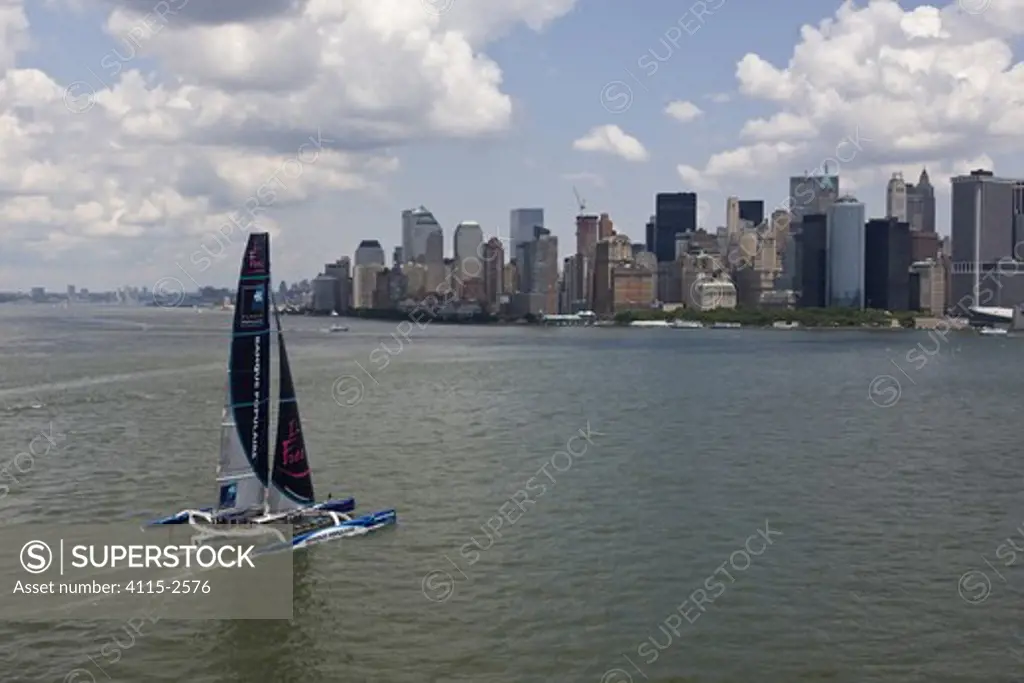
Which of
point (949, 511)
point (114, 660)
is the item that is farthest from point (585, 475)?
point (114, 660)

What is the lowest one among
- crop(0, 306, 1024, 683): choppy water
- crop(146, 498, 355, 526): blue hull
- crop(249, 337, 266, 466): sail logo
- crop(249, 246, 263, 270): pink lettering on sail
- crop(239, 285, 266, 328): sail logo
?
crop(0, 306, 1024, 683): choppy water

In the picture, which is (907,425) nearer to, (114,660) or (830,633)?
(830,633)

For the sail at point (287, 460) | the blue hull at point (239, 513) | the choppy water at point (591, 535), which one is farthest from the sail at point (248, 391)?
the choppy water at point (591, 535)

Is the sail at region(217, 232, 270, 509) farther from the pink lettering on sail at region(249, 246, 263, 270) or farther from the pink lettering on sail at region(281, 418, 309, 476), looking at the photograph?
the pink lettering on sail at region(281, 418, 309, 476)

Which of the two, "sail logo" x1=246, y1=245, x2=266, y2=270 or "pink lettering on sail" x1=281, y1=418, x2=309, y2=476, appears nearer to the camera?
"sail logo" x1=246, y1=245, x2=266, y2=270

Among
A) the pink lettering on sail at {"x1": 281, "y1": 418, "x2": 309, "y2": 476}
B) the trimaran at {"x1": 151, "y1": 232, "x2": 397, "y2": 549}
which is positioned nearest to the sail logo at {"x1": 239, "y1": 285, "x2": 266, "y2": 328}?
the trimaran at {"x1": 151, "y1": 232, "x2": 397, "y2": 549}

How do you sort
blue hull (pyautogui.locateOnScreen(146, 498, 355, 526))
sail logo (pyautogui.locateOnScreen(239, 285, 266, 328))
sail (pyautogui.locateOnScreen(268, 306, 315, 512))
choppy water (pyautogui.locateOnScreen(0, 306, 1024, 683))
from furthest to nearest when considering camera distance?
sail (pyautogui.locateOnScreen(268, 306, 315, 512)) < blue hull (pyautogui.locateOnScreen(146, 498, 355, 526)) < sail logo (pyautogui.locateOnScreen(239, 285, 266, 328)) < choppy water (pyautogui.locateOnScreen(0, 306, 1024, 683))

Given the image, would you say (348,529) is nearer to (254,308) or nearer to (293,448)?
(293,448)
